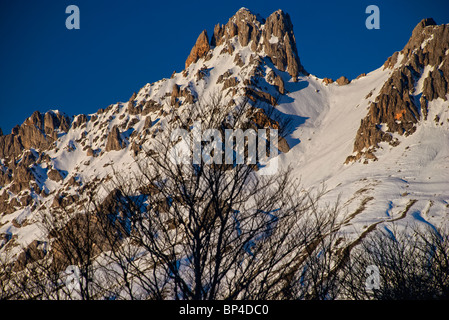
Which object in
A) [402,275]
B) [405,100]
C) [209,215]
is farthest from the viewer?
[405,100]

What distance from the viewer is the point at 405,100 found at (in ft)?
518

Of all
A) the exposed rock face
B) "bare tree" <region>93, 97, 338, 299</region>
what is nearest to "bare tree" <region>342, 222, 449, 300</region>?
"bare tree" <region>93, 97, 338, 299</region>

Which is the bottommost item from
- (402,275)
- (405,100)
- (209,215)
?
(402,275)

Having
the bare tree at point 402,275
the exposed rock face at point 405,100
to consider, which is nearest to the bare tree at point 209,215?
the bare tree at point 402,275

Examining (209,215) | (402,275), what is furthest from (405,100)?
(209,215)

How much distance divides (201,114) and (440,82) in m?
193

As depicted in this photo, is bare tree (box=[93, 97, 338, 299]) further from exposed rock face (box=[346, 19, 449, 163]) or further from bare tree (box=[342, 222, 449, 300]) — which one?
exposed rock face (box=[346, 19, 449, 163])

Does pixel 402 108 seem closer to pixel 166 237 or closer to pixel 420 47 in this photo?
pixel 420 47

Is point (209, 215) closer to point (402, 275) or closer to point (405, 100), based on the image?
point (402, 275)

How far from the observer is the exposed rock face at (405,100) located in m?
152

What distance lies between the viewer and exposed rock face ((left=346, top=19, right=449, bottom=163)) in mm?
151500
